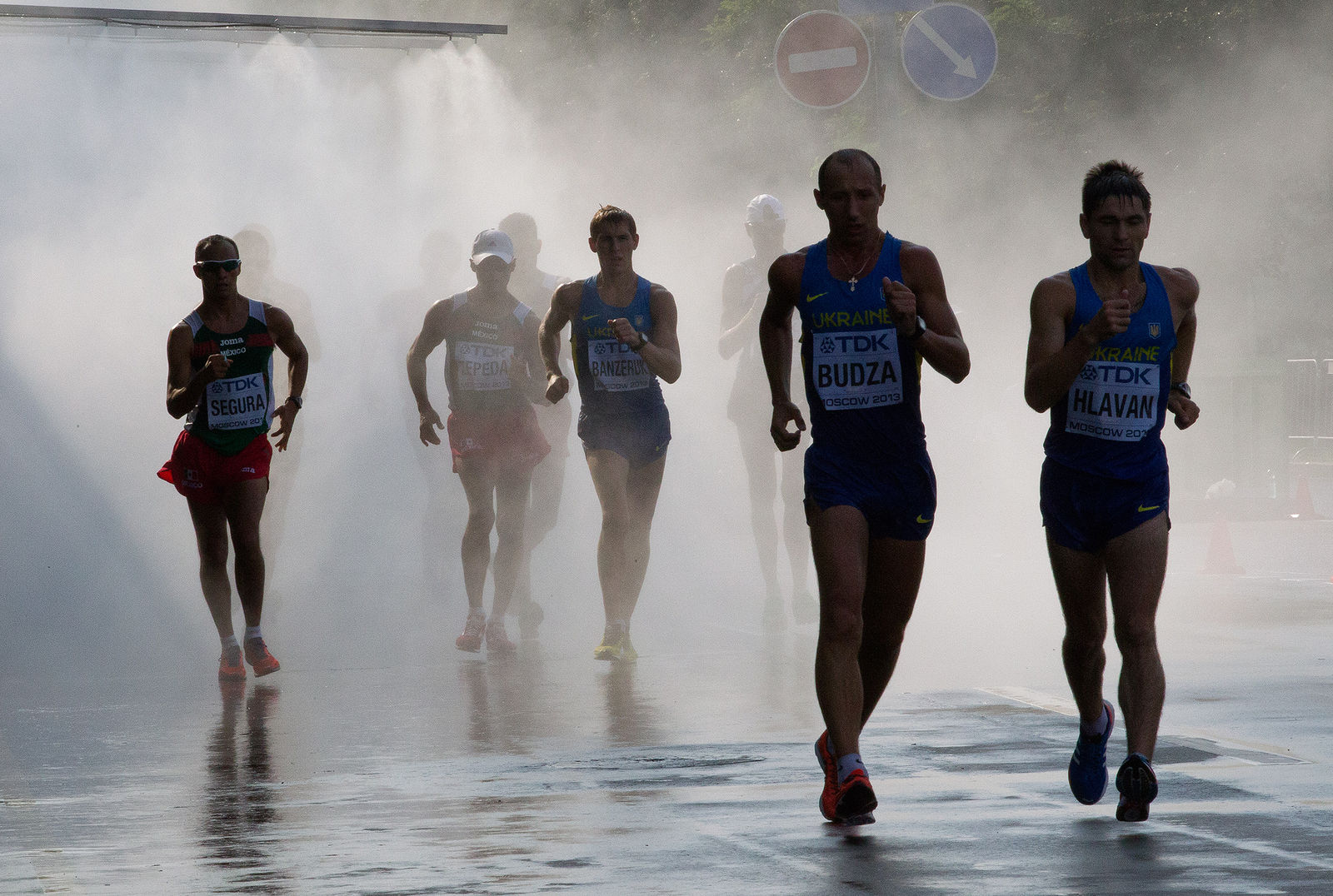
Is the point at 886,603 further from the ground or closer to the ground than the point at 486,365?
closer to the ground

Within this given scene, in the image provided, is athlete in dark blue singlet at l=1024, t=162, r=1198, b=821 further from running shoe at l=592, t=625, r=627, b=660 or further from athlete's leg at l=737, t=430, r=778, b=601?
athlete's leg at l=737, t=430, r=778, b=601

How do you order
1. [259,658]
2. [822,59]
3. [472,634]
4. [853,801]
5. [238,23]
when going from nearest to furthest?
[853,801]
[259,658]
[472,634]
[822,59]
[238,23]

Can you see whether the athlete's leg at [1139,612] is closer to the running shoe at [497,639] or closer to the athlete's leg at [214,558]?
the athlete's leg at [214,558]

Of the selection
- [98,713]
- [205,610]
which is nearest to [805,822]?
[98,713]

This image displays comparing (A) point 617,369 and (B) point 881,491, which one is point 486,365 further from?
(B) point 881,491

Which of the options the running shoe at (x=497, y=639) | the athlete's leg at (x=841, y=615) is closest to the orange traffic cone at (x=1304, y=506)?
the running shoe at (x=497, y=639)

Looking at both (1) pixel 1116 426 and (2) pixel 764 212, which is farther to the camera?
(2) pixel 764 212

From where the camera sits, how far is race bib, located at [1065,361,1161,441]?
223 inches

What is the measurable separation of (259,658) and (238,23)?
8601 mm

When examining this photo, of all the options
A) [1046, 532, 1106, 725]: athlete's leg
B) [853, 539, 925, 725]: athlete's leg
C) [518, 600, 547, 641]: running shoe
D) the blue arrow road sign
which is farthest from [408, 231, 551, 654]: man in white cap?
[1046, 532, 1106, 725]: athlete's leg

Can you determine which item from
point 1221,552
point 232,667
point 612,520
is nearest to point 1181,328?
point 612,520

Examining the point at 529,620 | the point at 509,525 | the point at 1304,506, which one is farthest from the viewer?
the point at 1304,506

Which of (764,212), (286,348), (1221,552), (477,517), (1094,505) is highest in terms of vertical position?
(764,212)

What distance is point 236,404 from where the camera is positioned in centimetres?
875
